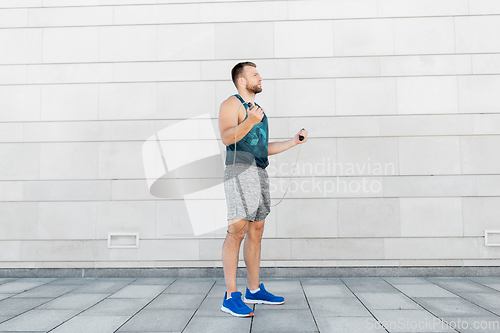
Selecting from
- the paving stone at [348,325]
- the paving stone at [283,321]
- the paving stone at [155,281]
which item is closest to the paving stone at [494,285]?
the paving stone at [348,325]

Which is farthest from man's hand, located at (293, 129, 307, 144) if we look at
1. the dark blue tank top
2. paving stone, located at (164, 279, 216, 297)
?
paving stone, located at (164, 279, 216, 297)

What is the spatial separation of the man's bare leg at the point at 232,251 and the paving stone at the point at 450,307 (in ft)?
4.88

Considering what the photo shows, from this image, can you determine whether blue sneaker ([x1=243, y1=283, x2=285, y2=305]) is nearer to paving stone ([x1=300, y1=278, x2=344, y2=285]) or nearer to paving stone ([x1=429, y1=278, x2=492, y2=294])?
paving stone ([x1=300, y1=278, x2=344, y2=285])

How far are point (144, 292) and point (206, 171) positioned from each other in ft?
4.47

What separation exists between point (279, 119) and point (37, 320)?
280 centimetres

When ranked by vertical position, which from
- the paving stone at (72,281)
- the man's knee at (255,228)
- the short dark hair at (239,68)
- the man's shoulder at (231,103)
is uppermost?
the short dark hair at (239,68)

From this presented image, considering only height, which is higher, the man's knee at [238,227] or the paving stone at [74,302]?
the man's knee at [238,227]

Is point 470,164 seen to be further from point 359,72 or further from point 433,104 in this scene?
A: point 359,72

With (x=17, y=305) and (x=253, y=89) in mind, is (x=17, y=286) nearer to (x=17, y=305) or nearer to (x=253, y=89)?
(x=17, y=305)

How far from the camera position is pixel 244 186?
8.04 ft

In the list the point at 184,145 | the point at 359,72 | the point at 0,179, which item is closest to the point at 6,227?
the point at 0,179

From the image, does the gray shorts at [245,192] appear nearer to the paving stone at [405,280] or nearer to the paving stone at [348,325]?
the paving stone at [348,325]

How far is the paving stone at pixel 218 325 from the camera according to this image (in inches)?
81.7

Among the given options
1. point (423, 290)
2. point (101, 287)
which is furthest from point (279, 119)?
point (101, 287)
